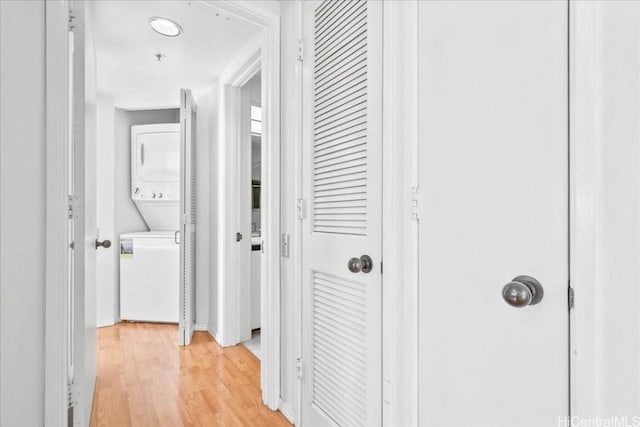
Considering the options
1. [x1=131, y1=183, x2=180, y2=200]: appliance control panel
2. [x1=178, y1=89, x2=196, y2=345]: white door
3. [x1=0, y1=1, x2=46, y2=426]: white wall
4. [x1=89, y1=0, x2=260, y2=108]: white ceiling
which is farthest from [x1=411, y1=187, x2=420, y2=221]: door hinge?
[x1=131, y1=183, x2=180, y2=200]: appliance control panel

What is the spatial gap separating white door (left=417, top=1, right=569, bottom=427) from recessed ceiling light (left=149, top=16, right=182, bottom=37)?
1.87 meters

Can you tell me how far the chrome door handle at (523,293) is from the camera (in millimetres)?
744

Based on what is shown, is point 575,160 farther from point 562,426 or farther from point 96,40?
point 96,40

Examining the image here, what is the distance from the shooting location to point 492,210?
862 mm

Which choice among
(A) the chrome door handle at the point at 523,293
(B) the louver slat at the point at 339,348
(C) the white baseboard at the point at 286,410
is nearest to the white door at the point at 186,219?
(C) the white baseboard at the point at 286,410

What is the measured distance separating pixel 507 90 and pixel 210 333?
3.22 meters

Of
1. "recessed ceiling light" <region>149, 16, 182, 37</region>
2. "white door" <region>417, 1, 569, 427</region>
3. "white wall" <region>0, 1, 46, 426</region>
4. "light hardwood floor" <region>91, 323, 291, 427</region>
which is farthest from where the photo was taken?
"recessed ceiling light" <region>149, 16, 182, 37</region>

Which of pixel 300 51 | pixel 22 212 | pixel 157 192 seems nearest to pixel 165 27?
pixel 300 51

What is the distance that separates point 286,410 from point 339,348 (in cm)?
70

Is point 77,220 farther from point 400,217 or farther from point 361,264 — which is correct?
point 400,217

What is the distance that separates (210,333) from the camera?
3.23m

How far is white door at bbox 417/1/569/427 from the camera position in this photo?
2.43 ft

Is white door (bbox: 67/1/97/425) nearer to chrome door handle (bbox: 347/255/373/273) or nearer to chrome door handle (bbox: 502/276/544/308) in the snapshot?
chrome door handle (bbox: 347/255/373/273)

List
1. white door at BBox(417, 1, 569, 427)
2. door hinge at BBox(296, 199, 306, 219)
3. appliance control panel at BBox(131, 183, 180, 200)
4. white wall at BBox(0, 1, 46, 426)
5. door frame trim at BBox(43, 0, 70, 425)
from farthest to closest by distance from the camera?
appliance control panel at BBox(131, 183, 180, 200)
door hinge at BBox(296, 199, 306, 219)
door frame trim at BBox(43, 0, 70, 425)
white wall at BBox(0, 1, 46, 426)
white door at BBox(417, 1, 569, 427)
